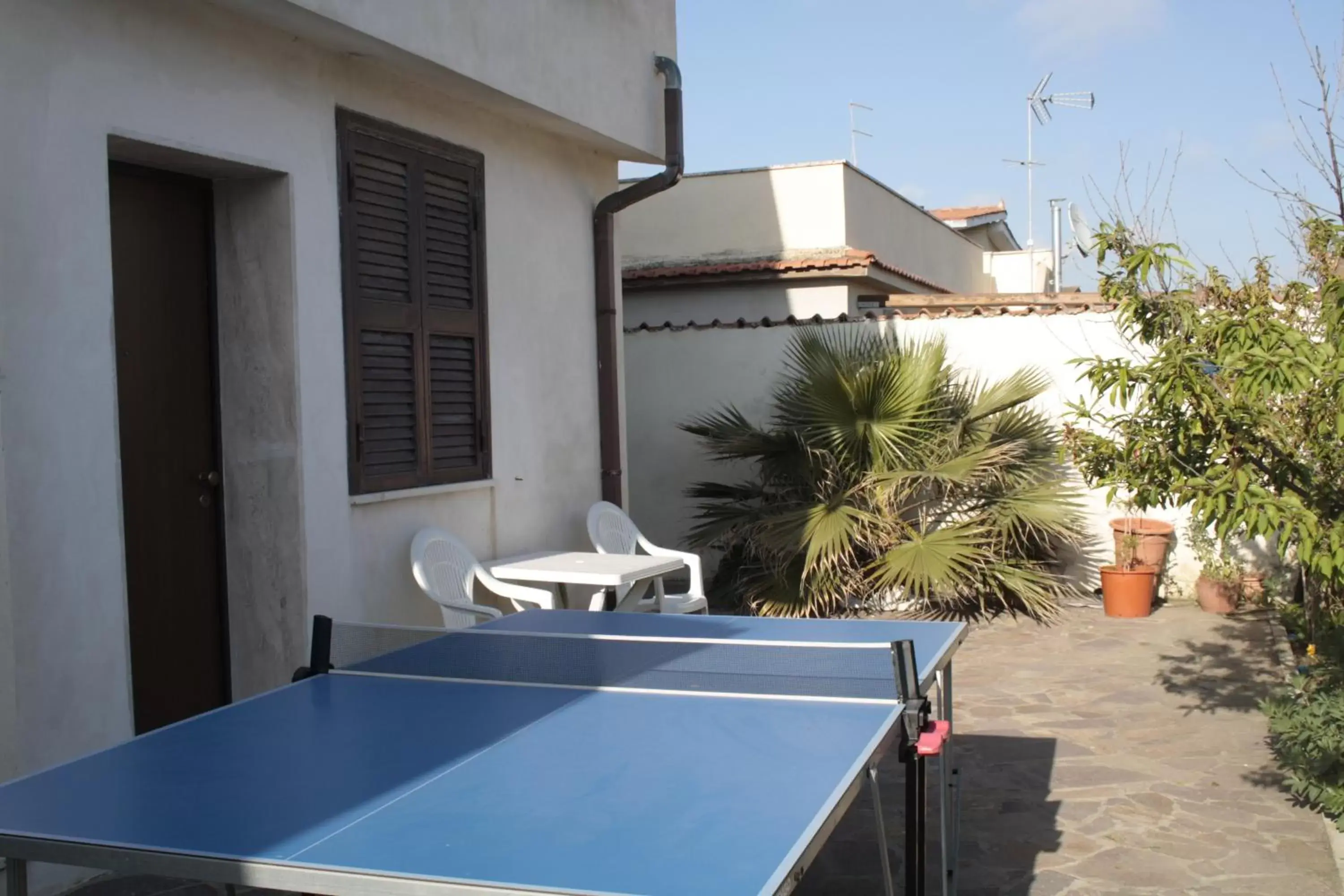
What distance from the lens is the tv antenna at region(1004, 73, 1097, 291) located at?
21.7 m

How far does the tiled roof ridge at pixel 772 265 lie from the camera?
12805 mm

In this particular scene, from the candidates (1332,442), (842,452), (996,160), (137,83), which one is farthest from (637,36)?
(996,160)

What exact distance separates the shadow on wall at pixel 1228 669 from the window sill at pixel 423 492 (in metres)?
4.06

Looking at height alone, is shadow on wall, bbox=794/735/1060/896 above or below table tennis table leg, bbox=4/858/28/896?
below

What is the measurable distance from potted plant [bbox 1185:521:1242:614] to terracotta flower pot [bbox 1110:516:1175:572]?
0.25 metres

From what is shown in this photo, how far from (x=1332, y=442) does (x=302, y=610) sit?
4273mm

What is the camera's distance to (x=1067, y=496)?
9555mm

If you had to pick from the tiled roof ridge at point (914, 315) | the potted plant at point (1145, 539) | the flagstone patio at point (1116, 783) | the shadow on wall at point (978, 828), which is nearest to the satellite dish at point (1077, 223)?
the tiled roof ridge at point (914, 315)

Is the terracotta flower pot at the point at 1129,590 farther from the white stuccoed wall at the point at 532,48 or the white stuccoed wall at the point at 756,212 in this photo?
the white stuccoed wall at the point at 756,212

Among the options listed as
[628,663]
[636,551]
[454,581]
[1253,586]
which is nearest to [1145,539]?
[1253,586]

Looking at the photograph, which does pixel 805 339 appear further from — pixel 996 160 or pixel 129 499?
pixel 996 160

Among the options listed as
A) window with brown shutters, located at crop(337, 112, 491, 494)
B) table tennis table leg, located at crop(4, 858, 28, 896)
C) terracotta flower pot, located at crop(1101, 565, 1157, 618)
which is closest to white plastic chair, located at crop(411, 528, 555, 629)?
window with brown shutters, located at crop(337, 112, 491, 494)

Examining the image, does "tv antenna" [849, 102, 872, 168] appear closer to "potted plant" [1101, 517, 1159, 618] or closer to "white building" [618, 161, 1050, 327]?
"white building" [618, 161, 1050, 327]

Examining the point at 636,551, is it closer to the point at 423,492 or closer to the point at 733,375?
the point at 423,492
